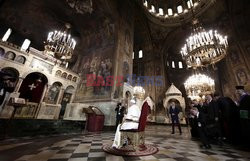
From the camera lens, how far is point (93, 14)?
37.4 feet

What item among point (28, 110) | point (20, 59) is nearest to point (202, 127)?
point (28, 110)

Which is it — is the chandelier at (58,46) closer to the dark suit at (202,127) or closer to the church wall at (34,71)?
the church wall at (34,71)

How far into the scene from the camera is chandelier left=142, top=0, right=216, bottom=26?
15.0m

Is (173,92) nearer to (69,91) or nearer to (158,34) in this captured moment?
(158,34)

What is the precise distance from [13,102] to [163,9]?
2068cm

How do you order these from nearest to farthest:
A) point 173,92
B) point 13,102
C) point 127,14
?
point 13,102 → point 127,14 → point 173,92

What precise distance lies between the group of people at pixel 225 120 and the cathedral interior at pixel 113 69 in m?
0.03

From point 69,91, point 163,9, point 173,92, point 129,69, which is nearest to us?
point 129,69

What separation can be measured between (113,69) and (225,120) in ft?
24.6

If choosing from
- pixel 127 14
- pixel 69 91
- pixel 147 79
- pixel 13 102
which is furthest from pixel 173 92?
pixel 13 102

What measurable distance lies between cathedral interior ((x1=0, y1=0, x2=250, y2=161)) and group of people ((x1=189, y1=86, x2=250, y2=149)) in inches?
1.2

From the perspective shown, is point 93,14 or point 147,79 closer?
point 93,14

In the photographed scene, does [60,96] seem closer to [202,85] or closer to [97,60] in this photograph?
[97,60]

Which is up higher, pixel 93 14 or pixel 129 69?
pixel 93 14
